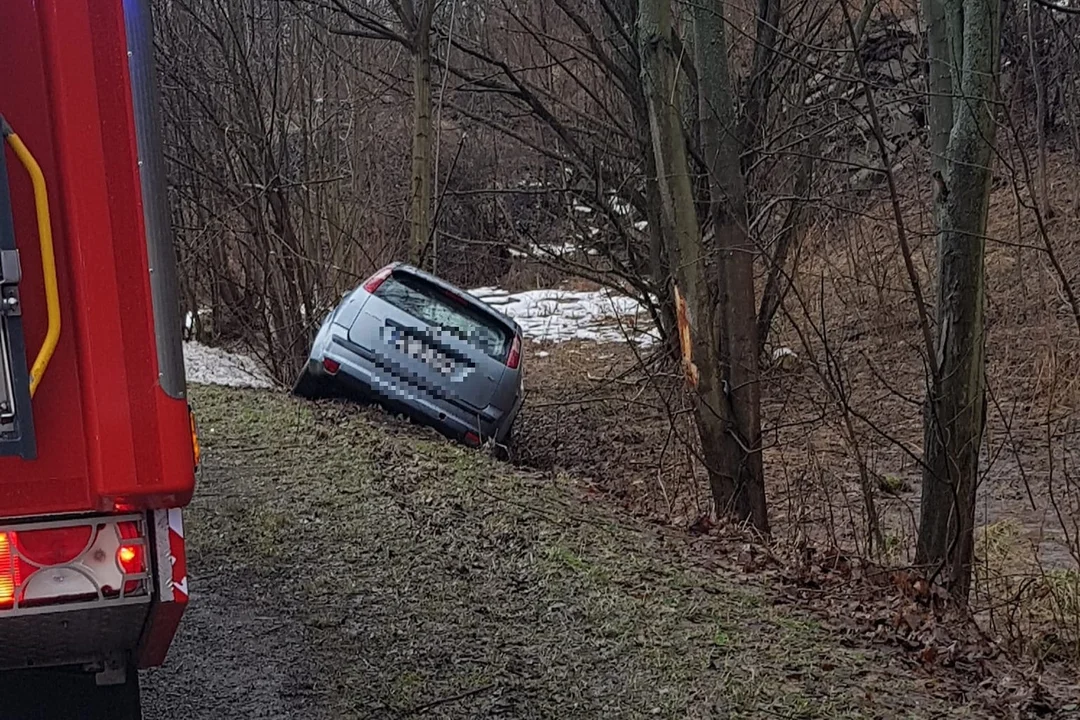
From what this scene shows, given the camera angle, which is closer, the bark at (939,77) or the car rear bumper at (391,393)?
the bark at (939,77)

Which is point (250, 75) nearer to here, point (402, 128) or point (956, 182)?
point (402, 128)

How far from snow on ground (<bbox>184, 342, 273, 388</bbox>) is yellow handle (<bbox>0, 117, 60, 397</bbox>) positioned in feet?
36.5

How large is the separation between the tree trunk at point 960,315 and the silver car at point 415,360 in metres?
5.39

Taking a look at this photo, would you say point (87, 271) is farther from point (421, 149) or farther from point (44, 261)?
point (421, 149)

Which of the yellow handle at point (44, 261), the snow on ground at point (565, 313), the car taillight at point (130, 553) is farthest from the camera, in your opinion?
the snow on ground at point (565, 313)

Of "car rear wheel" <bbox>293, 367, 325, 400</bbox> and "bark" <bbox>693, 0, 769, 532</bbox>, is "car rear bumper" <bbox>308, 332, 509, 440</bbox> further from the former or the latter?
"bark" <bbox>693, 0, 769, 532</bbox>

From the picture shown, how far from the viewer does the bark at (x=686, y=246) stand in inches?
352

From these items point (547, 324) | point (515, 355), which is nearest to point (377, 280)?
point (515, 355)

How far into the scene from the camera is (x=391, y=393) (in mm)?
11820

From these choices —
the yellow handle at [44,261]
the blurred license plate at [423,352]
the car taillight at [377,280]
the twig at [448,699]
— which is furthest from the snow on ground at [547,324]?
the yellow handle at [44,261]

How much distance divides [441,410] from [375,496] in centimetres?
381

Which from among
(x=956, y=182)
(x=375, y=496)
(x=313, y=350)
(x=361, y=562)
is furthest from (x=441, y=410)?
(x=956, y=182)

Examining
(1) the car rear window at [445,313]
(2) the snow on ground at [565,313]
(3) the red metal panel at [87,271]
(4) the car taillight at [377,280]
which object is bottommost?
(2) the snow on ground at [565,313]

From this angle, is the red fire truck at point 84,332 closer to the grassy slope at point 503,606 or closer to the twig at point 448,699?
the twig at point 448,699
